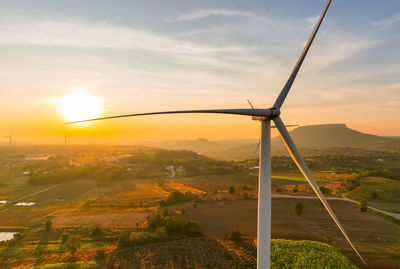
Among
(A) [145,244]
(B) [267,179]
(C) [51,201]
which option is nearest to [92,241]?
(A) [145,244]

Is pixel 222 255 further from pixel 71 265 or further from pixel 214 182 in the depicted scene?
pixel 214 182

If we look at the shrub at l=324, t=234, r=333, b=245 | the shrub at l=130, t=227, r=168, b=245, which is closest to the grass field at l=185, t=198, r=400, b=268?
the shrub at l=324, t=234, r=333, b=245

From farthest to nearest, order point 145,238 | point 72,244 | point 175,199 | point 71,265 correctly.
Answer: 1. point 175,199
2. point 145,238
3. point 72,244
4. point 71,265

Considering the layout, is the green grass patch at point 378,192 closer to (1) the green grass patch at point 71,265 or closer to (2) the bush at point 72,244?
(1) the green grass patch at point 71,265

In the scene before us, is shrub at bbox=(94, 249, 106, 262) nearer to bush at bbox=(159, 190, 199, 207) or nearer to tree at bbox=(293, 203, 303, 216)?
bush at bbox=(159, 190, 199, 207)

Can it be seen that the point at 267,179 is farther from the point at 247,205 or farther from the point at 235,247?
the point at 247,205

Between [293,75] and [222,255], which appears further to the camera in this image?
[222,255]

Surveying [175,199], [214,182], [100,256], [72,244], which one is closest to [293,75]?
[100,256]

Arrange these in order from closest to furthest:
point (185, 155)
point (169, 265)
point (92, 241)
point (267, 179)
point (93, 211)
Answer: point (267, 179) → point (169, 265) → point (92, 241) → point (93, 211) → point (185, 155)
